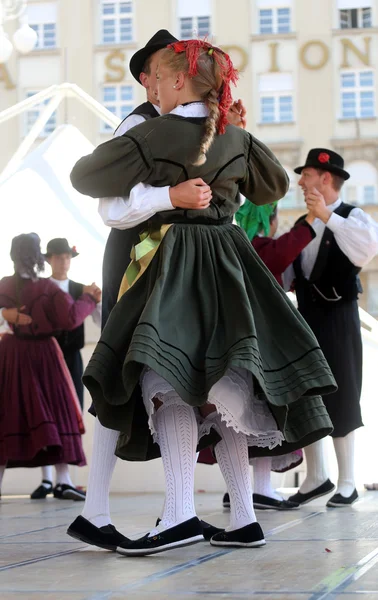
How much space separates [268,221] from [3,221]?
89.6 inches

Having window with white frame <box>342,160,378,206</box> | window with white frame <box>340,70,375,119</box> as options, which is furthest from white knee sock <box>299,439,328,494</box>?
window with white frame <box>340,70,375,119</box>

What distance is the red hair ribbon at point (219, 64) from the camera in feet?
9.33

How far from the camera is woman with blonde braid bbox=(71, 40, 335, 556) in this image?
104 inches

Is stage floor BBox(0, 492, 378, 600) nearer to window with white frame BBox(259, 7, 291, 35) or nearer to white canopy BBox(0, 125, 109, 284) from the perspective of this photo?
white canopy BBox(0, 125, 109, 284)

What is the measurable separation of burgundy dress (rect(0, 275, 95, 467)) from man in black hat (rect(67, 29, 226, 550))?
8.46 ft

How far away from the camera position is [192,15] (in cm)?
2858

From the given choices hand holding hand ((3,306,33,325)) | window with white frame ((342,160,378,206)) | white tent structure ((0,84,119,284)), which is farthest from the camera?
window with white frame ((342,160,378,206))

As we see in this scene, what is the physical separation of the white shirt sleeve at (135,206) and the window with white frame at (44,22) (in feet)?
88.1

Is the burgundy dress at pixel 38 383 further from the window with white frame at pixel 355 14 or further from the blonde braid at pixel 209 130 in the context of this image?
the window with white frame at pixel 355 14

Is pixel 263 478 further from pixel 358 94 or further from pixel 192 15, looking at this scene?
pixel 192 15

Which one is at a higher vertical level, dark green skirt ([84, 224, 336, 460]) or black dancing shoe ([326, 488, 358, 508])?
dark green skirt ([84, 224, 336, 460])

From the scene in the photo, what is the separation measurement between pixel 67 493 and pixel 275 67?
2345 cm

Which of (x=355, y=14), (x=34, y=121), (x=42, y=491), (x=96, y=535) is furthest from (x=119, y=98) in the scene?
(x=96, y=535)

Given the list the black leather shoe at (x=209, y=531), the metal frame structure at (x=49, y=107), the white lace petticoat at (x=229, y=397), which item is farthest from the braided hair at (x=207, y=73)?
the metal frame structure at (x=49, y=107)
